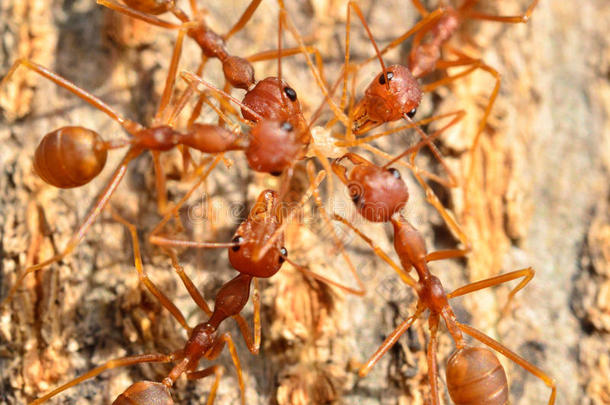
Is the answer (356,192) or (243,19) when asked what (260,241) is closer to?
(356,192)

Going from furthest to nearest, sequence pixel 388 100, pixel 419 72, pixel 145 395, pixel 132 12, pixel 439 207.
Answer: pixel 419 72 → pixel 132 12 → pixel 388 100 → pixel 439 207 → pixel 145 395

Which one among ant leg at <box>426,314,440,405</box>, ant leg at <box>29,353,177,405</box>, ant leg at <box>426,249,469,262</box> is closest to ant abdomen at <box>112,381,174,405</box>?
ant leg at <box>29,353,177,405</box>

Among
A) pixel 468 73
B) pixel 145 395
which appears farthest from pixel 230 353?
pixel 468 73

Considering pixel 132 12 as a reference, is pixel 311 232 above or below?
below

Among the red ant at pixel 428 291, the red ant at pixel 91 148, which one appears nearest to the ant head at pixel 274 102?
the red ant at pixel 91 148

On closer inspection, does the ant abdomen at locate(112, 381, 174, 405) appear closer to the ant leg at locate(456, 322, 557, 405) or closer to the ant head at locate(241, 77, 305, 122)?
the ant head at locate(241, 77, 305, 122)

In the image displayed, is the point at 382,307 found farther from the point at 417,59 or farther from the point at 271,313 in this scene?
the point at 417,59
